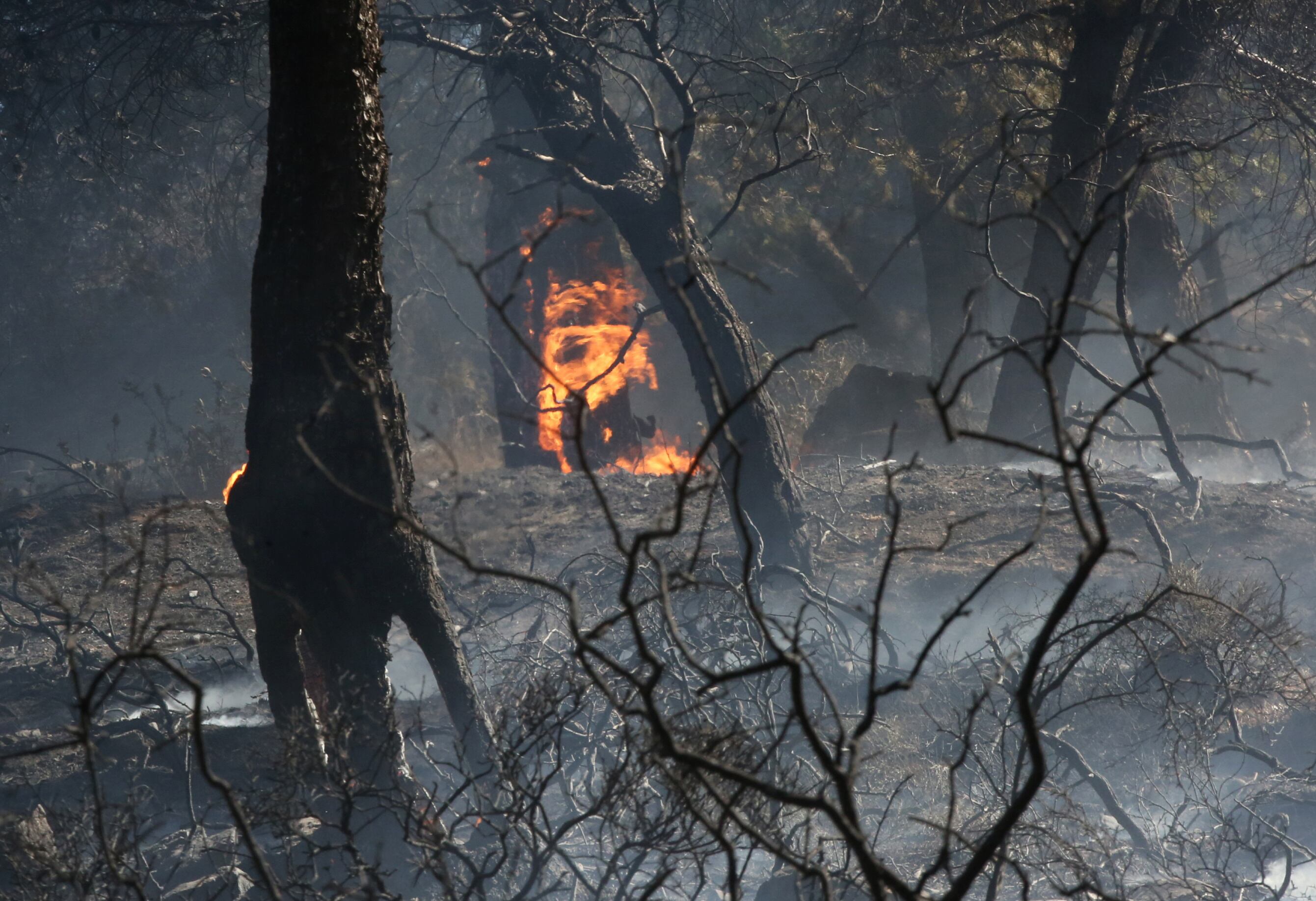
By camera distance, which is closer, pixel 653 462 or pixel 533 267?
pixel 653 462

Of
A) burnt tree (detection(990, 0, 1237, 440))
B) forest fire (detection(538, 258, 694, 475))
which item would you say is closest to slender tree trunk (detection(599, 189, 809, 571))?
burnt tree (detection(990, 0, 1237, 440))

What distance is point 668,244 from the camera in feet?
25.9

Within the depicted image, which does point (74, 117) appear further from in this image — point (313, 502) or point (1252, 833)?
point (1252, 833)

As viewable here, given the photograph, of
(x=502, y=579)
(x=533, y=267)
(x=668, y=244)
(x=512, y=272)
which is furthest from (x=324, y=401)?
(x=512, y=272)

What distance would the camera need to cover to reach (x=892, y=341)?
16.2 metres

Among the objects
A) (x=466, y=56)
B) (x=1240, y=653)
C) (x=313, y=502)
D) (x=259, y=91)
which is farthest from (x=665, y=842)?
(x=259, y=91)

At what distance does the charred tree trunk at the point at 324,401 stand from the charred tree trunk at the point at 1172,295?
10.8 metres

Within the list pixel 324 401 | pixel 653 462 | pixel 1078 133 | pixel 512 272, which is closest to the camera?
pixel 324 401

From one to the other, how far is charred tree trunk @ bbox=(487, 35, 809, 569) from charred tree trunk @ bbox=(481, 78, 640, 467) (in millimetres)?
4234

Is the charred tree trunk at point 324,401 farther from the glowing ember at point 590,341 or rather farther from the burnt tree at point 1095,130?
the glowing ember at point 590,341

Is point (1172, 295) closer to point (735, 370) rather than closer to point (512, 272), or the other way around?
point (735, 370)

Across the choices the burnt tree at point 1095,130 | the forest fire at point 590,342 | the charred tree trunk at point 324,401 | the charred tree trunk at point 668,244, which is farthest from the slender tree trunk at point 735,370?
the forest fire at point 590,342

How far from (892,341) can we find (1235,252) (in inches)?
492

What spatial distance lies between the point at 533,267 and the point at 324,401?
9.36m
